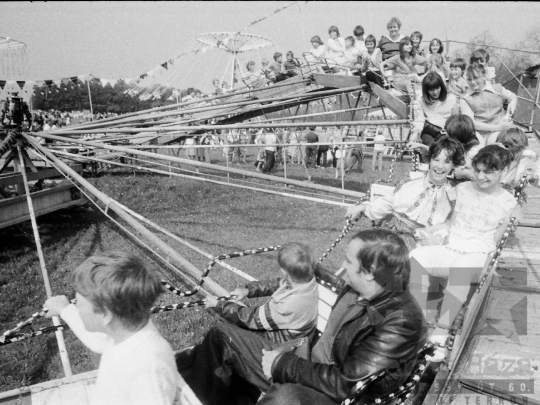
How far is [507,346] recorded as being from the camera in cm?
331

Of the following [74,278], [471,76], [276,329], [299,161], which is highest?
[471,76]

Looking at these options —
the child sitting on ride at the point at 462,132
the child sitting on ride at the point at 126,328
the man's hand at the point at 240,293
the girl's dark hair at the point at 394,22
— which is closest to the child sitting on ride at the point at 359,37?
the girl's dark hair at the point at 394,22

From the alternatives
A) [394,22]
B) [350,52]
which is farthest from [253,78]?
[394,22]

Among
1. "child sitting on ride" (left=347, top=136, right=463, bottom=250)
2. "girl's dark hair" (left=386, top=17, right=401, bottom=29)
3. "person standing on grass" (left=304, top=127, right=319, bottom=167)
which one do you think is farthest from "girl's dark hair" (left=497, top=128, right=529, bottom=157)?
"person standing on grass" (left=304, top=127, right=319, bottom=167)

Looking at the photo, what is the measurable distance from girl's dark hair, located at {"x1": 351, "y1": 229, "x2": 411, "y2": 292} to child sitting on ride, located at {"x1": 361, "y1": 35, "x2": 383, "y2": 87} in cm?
652

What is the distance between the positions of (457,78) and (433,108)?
228cm

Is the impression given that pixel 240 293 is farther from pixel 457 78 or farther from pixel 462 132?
pixel 457 78

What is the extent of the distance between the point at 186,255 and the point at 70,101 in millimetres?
64227

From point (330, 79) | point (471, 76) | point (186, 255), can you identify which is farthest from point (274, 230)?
point (471, 76)

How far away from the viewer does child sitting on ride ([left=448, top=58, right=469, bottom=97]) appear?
7.20 m

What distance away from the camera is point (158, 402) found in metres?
1.75

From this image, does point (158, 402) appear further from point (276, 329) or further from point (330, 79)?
point (330, 79)

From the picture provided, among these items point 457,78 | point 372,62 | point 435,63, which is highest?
point 372,62

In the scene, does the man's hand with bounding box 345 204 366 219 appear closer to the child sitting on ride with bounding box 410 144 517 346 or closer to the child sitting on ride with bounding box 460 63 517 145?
the child sitting on ride with bounding box 410 144 517 346
